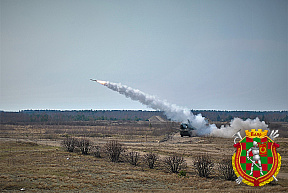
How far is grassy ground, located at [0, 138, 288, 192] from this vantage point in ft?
91.0

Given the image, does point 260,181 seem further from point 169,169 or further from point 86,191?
point 169,169

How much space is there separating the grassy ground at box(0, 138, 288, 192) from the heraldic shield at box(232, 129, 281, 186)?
8191 millimetres

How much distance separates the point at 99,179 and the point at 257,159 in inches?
681

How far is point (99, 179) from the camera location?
3170 cm

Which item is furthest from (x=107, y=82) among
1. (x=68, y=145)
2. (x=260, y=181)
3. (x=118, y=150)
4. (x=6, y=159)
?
(x=260, y=181)

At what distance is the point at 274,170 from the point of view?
1892 centimetres

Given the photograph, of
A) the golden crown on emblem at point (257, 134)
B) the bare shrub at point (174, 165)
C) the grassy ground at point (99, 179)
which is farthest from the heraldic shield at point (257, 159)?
the bare shrub at point (174, 165)

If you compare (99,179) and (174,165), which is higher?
(174,165)

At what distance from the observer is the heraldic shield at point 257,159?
18.8 metres

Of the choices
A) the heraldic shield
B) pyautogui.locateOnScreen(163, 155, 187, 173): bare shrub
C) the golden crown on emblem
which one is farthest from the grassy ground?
the golden crown on emblem

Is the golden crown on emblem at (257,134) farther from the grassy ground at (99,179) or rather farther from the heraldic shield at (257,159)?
the grassy ground at (99,179)

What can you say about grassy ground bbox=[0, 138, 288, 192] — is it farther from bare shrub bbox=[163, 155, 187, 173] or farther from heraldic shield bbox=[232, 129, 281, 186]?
heraldic shield bbox=[232, 129, 281, 186]

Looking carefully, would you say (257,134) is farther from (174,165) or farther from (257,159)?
(174,165)

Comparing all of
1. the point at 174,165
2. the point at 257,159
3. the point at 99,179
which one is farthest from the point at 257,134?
the point at 174,165
